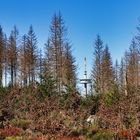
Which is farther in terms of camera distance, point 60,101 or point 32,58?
point 32,58

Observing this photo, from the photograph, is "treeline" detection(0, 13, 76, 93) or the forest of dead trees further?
"treeline" detection(0, 13, 76, 93)

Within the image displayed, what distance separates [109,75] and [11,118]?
43.0m

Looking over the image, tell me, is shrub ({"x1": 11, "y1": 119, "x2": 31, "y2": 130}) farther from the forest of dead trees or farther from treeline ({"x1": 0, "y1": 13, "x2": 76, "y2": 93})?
treeline ({"x1": 0, "y1": 13, "x2": 76, "y2": 93})

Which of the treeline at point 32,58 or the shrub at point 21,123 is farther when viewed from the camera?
the treeline at point 32,58

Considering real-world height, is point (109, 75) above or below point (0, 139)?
above

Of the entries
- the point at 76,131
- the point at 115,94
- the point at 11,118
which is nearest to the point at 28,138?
the point at 76,131

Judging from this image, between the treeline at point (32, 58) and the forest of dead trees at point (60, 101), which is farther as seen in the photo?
the treeline at point (32, 58)

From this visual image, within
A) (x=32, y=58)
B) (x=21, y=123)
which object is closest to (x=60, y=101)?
(x=21, y=123)

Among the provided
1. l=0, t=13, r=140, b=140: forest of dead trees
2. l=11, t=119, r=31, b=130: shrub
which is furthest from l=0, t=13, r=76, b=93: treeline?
l=11, t=119, r=31, b=130: shrub

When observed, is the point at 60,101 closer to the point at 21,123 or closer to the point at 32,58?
the point at 21,123

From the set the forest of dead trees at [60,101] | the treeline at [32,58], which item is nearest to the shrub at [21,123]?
the forest of dead trees at [60,101]

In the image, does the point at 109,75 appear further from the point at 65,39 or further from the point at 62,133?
the point at 62,133

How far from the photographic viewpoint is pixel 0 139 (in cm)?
1546

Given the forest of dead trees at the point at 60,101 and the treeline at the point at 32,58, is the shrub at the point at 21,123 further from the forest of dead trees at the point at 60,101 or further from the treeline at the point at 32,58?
the treeline at the point at 32,58
